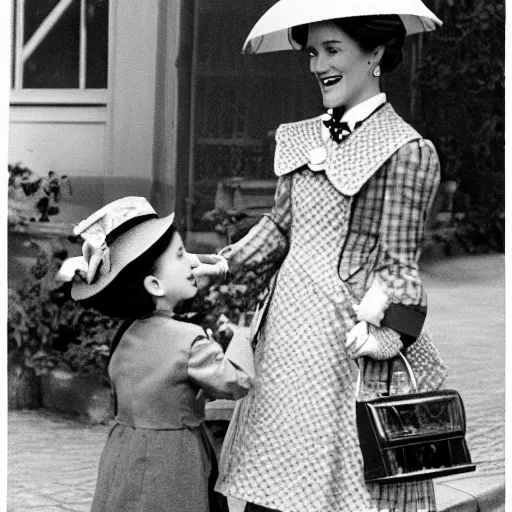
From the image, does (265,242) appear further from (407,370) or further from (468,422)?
(468,422)

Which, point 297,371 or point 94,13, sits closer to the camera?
point 297,371

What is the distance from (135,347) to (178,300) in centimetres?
15

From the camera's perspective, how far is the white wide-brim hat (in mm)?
2605

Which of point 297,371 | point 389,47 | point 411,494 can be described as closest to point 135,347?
point 297,371

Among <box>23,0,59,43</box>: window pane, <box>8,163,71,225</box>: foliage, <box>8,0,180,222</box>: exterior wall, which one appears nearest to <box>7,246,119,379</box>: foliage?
<box>8,163,71,225</box>: foliage

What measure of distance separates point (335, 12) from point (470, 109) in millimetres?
2447

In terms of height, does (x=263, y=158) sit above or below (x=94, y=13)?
below

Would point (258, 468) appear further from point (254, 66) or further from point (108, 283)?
point (254, 66)

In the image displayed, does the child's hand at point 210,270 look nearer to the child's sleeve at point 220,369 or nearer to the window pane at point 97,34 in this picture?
the child's sleeve at point 220,369

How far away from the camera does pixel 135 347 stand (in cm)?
268

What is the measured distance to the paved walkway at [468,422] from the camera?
390cm

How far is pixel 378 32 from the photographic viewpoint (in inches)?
105

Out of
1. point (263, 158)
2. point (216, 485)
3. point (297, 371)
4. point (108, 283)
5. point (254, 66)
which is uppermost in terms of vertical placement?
point (254, 66)

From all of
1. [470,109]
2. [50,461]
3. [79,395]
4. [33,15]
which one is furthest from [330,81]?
[470,109]
